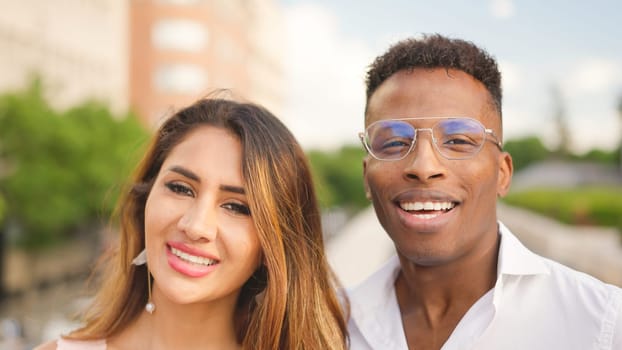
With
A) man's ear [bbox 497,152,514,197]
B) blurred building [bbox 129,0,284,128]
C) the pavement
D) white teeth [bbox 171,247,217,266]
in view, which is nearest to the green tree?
blurred building [bbox 129,0,284,128]

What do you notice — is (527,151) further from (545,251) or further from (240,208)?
(240,208)

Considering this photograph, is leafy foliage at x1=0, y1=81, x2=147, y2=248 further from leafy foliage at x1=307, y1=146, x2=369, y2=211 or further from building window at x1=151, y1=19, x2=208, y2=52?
leafy foliage at x1=307, y1=146, x2=369, y2=211

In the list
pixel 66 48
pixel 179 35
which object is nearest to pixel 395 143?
pixel 66 48

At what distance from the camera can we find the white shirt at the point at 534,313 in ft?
8.62

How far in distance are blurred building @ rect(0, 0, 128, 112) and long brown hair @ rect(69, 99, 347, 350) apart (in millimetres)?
21597

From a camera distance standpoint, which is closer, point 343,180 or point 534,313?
point 534,313

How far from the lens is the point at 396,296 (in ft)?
10.9

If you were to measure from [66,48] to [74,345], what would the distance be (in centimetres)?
2949

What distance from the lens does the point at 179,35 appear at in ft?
174

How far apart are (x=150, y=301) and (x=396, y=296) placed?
1.17 metres

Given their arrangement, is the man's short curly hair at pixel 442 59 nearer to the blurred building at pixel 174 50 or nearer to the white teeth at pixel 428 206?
the white teeth at pixel 428 206

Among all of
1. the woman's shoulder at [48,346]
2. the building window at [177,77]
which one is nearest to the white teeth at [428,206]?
the woman's shoulder at [48,346]

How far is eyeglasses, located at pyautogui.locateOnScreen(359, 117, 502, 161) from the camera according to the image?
2.85 metres

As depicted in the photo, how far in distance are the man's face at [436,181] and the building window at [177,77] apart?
51199 millimetres
